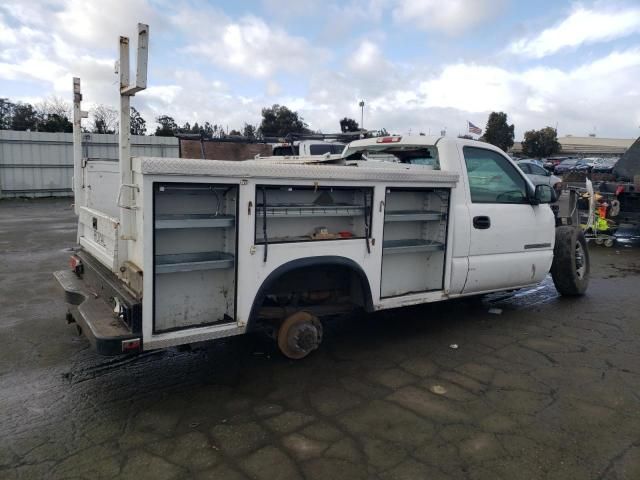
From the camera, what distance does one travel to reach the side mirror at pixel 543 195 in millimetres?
5875

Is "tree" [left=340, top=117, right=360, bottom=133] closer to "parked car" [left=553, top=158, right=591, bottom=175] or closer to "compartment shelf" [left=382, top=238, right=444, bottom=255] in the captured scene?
"compartment shelf" [left=382, top=238, right=444, bottom=255]

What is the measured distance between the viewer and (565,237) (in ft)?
22.1

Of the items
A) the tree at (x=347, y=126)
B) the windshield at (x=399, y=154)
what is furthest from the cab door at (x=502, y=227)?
the tree at (x=347, y=126)

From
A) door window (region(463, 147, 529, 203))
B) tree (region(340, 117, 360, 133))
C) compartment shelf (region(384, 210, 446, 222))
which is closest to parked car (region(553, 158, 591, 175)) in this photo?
tree (region(340, 117, 360, 133))

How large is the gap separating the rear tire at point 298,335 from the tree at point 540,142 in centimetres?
5561

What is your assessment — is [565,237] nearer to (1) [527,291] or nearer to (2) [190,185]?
(1) [527,291]

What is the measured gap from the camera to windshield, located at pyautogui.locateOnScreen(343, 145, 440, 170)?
17.7ft

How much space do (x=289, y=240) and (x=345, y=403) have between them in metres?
1.32

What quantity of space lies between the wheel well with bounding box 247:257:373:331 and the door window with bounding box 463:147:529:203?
5.38 ft

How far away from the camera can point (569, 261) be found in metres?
6.73

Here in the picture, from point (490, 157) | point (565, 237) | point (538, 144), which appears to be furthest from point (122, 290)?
point (538, 144)

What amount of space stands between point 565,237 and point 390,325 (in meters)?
2.83

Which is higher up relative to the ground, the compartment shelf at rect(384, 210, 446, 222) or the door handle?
the compartment shelf at rect(384, 210, 446, 222)

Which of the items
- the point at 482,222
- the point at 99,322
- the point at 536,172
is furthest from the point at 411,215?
the point at 536,172
